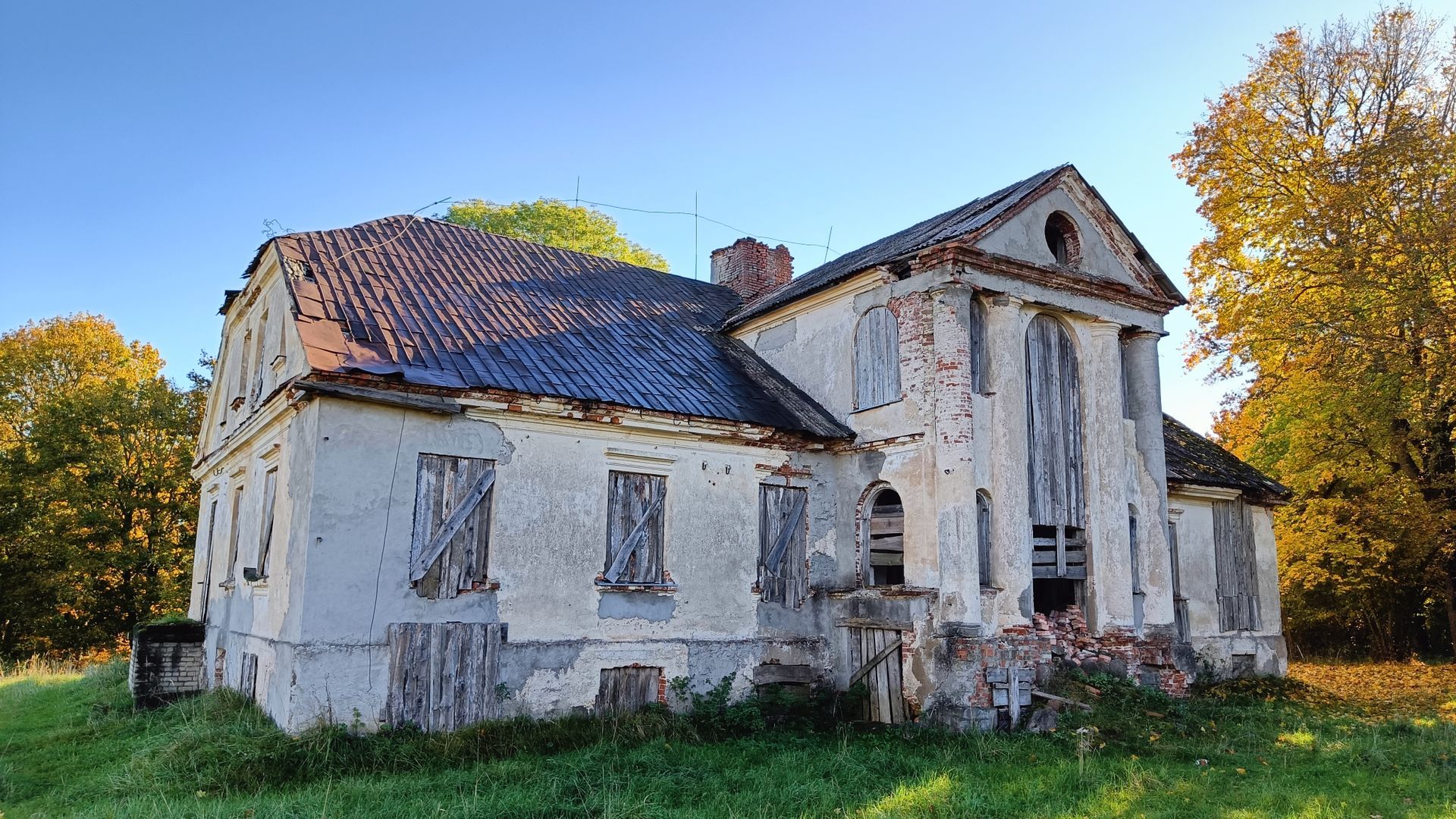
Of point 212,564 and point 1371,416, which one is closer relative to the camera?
point 212,564

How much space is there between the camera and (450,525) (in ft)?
34.4

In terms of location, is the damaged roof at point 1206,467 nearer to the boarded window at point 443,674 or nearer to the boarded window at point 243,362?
the boarded window at point 443,674

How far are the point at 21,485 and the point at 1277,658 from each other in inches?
1164

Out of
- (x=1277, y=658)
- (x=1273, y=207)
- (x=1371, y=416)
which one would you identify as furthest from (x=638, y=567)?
(x=1273, y=207)

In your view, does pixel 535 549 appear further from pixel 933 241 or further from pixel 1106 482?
pixel 1106 482

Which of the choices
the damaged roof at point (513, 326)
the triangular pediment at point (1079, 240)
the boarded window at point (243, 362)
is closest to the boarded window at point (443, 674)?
the damaged roof at point (513, 326)

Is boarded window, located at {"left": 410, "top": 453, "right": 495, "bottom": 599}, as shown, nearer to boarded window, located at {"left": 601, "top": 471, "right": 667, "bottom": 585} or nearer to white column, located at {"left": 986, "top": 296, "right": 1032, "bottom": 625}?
boarded window, located at {"left": 601, "top": 471, "right": 667, "bottom": 585}

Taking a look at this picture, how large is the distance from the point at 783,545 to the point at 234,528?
8.18 m

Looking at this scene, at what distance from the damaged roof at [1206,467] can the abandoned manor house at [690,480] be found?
10.8 feet

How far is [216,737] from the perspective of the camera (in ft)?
30.8

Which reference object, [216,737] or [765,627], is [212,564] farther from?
[765,627]

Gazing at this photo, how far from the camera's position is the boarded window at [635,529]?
458 inches

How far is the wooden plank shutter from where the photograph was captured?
42.3ft

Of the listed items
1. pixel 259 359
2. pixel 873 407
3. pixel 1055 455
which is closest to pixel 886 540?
pixel 873 407
